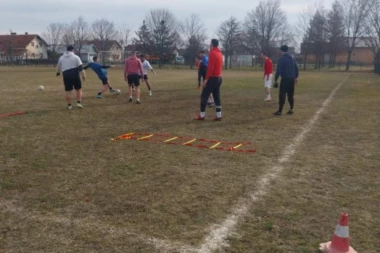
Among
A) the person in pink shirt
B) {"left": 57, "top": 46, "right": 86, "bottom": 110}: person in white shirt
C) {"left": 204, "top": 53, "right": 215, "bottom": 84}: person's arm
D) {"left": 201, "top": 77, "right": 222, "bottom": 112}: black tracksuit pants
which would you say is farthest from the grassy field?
the person in pink shirt

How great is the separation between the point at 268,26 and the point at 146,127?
252 feet

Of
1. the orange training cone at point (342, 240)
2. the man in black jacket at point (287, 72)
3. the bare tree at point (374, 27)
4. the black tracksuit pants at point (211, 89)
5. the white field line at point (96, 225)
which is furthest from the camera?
the bare tree at point (374, 27)

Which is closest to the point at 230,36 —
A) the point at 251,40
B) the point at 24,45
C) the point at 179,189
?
the point at 251,40

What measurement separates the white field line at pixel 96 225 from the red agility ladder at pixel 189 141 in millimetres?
3416

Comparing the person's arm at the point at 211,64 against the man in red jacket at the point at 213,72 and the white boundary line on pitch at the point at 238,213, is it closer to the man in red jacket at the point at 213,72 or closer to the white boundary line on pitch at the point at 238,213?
the man in red jacket at the point at 213,72

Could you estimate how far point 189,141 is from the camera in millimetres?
7379

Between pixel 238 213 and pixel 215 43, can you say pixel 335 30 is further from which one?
pixel 238 213

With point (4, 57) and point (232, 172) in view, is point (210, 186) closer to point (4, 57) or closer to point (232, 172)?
point (232, 172)

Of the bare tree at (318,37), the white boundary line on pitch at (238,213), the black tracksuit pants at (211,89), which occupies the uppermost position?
the bare tree at (318,37)

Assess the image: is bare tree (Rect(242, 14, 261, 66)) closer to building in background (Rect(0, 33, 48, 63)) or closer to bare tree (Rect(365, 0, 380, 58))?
bare tree (Rect(365, 0, 380, 58))

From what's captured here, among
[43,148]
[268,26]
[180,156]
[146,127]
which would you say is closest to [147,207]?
[180,156]

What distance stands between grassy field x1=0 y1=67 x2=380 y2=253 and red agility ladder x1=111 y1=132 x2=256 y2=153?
0.27 metres

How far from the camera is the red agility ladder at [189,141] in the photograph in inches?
271

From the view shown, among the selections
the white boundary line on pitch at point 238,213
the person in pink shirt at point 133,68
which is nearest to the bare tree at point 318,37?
the person in pink shirt at point 133,68
